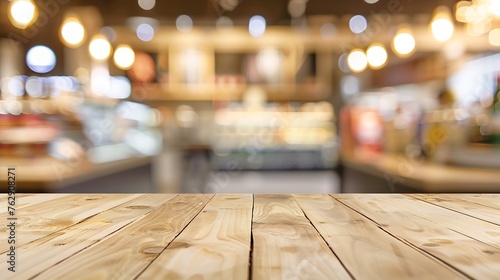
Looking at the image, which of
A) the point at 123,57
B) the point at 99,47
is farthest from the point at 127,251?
the point at 123,57

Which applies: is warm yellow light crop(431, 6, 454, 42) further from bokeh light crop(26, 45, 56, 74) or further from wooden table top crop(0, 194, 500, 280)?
bokeh light crop(26, 45, 56, 74)

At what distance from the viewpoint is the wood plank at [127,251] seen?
0.73 meters

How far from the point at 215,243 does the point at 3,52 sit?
9.47 metres

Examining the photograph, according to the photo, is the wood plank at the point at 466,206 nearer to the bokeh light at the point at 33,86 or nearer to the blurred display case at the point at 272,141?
the blurred display case at the point at 272,141

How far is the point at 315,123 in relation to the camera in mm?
6629

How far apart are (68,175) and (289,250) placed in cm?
219

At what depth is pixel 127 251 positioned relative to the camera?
853 millimetres

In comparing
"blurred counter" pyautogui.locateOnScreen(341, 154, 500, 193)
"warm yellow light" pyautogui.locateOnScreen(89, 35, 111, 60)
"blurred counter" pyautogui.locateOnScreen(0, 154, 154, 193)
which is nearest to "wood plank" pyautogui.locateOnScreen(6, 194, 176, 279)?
"blurred counter" pyautogui.locateOnScreen(0, 154, 154, 193)

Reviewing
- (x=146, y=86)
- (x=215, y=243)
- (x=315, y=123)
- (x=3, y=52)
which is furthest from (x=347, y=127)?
(x=3, y=52)

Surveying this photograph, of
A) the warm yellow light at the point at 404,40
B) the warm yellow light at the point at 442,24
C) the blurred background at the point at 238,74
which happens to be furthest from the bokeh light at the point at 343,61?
the warm yellow light at the point at 442,24

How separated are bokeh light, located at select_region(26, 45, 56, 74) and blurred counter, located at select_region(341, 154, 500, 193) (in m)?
7.43

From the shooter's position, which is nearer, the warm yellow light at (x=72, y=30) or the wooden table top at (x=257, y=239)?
the wooden table top at (x=257, y=239)

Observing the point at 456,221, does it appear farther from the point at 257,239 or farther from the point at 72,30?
the point at 72,30

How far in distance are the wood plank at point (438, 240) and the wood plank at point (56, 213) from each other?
738 millimetres
